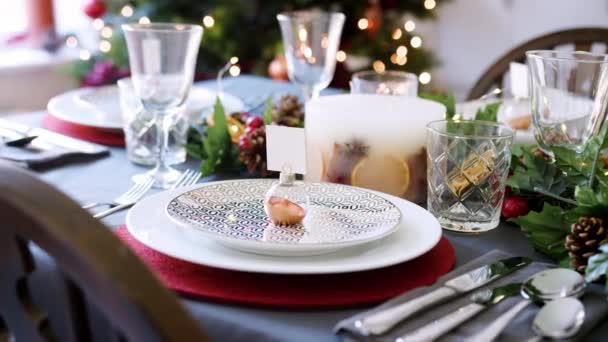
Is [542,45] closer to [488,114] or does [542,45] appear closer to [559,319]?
[488,114]

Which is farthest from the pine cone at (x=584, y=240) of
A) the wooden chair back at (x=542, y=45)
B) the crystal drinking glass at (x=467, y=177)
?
the wooden chair back at (x=542, y=45)

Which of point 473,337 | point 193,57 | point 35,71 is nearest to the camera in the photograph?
point 473,337

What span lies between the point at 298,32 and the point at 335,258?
74 centimetres

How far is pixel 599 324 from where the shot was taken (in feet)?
2.16

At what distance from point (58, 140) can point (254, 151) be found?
0.33 m

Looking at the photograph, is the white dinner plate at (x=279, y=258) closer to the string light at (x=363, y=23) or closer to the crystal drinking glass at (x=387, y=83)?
the crystal drinking glass at (x=387, y=83)

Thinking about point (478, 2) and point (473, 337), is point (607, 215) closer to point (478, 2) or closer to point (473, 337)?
point (473, 337)

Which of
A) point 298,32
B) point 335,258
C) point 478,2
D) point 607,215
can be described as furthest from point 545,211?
point 478,2

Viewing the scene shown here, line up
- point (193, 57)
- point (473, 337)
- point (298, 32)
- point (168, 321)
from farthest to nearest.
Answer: point (298, 32)
point (193, 57)
point (473, 337)
point (168, 321)

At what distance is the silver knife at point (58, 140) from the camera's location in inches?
45.5

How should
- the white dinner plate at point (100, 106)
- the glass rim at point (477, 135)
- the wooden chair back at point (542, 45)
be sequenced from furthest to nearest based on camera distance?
the wooden chair back at point (542, 45) < the white dinner plate at point (100, 106) < the glass rim at point (477, 135)

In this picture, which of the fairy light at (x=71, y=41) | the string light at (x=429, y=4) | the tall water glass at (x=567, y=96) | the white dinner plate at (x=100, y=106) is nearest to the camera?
the tall water glass at (x=567, y=96)

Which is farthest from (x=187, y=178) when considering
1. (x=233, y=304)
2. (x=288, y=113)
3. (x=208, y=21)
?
(x=208, y=21)

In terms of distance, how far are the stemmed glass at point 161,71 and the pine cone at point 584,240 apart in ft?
1.72
